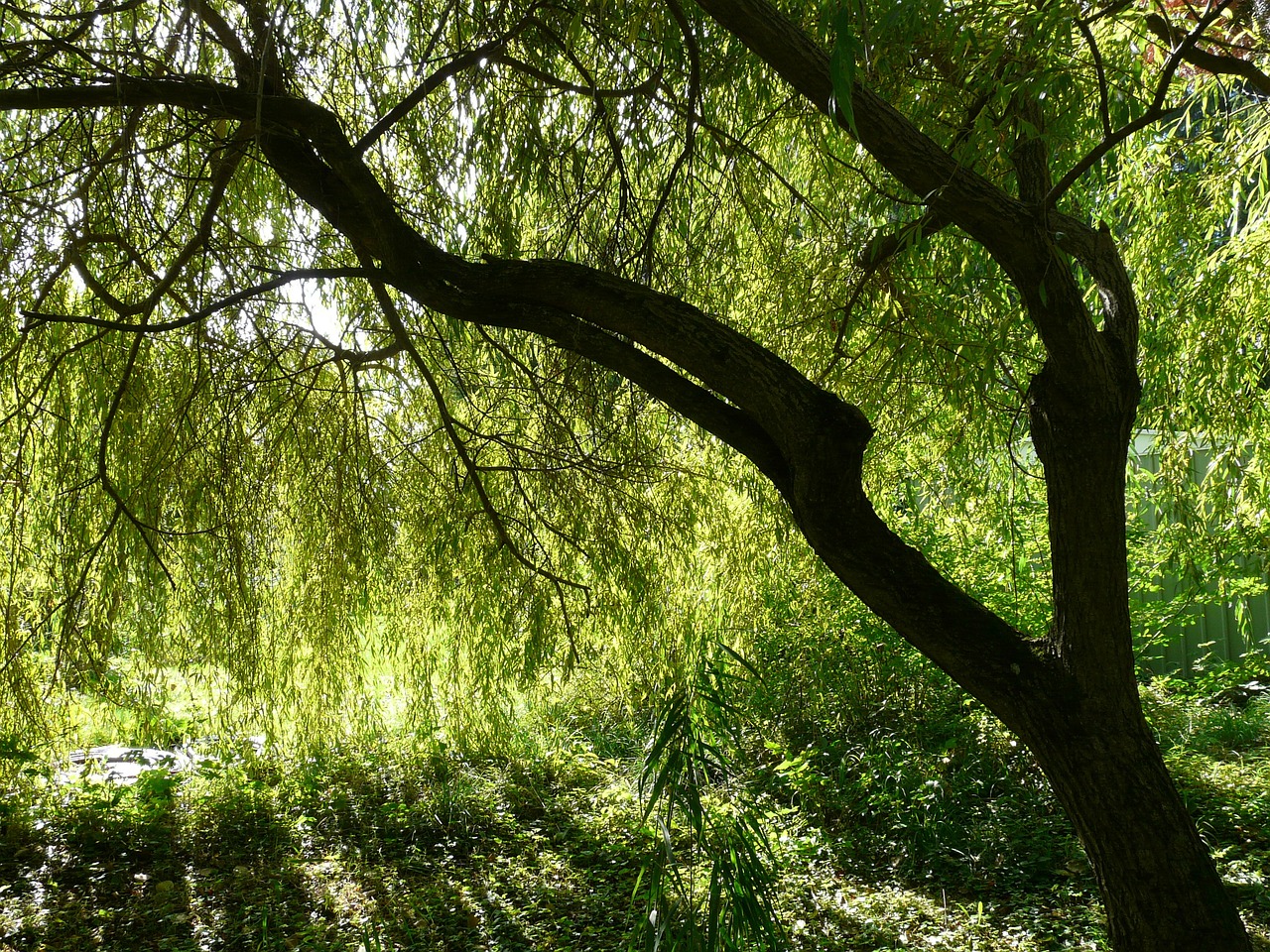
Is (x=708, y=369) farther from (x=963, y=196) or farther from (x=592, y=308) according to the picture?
(x=963, y=196)

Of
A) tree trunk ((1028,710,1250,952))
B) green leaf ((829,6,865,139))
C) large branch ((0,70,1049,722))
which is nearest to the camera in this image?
green leaf ((829,6,865,139))

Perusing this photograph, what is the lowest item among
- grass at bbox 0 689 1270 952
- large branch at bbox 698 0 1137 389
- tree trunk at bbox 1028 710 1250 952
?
tree trunk at bbox 1028 710 1250 952

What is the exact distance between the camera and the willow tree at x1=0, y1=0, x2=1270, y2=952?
7.04 ft

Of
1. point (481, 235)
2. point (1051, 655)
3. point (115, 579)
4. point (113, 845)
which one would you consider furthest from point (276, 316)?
point (113, 845)

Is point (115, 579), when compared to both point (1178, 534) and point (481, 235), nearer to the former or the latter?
point (481, 235)

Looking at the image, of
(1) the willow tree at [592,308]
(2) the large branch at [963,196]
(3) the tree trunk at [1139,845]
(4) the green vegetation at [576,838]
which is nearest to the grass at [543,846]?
(4) the green vegetation at [576,838]

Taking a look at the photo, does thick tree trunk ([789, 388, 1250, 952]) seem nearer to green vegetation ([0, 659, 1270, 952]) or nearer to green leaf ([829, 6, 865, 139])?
green leaf ([829, 6, 865, 139])

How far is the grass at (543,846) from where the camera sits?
12.3 feet

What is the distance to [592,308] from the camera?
2238 millimetres

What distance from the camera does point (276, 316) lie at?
3.24 metres

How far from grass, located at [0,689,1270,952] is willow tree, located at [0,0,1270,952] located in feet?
4.07

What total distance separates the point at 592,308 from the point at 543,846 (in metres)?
3.23

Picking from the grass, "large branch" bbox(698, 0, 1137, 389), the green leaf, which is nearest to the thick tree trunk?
"large branch" bbox(698, 0, 1137, 389)

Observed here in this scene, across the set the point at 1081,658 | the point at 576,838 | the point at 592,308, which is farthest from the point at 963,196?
the point at 576,838
